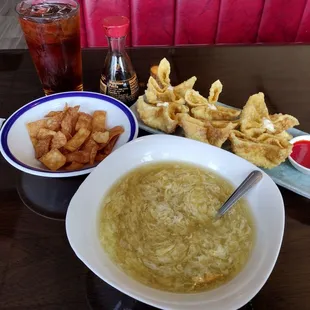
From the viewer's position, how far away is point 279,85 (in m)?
1.31

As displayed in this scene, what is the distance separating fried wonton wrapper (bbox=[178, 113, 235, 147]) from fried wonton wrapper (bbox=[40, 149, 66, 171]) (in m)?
0.34

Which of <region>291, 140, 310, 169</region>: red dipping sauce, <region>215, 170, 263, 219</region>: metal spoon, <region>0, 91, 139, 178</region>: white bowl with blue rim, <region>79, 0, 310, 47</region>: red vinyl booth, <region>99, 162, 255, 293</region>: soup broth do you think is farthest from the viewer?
<region>79, 0, 310, 47</region>: red vinyl booth

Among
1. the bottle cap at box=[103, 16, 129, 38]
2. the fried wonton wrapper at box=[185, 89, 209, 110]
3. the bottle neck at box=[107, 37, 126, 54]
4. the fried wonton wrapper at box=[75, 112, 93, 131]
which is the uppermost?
the bottle cap at box=[103, 16, 129, 38]

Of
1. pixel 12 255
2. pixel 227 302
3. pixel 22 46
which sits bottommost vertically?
pixel 22 46

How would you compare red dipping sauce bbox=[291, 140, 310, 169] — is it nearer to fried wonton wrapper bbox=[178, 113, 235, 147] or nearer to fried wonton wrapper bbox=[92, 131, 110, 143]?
fried wonton wrapper bbox=[178, 113, 235, 147]

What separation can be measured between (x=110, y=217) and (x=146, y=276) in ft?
0.51

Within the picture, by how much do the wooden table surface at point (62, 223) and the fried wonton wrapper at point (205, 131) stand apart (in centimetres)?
23

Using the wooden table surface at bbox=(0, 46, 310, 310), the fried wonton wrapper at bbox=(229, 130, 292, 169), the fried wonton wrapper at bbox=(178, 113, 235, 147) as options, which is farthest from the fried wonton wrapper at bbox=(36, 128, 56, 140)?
the fried wonton wrapper at bbox=(229, 130, 292, 169)

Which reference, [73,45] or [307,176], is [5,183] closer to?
[73,45]

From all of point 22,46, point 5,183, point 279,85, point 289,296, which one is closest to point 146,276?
point 289,296

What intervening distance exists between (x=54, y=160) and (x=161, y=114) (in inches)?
13.2

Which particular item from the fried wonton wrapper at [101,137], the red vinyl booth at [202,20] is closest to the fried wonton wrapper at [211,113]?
the fried wonton wrapper at [101,137]

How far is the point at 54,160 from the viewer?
908 millimetres

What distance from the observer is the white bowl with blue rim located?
34.6 inches
